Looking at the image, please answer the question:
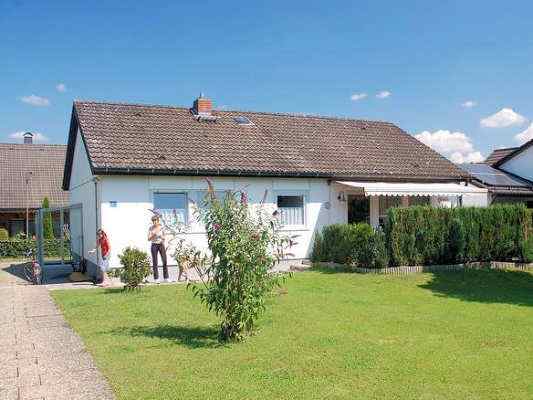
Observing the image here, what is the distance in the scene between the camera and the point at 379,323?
10.9 metres

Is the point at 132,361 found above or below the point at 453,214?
below

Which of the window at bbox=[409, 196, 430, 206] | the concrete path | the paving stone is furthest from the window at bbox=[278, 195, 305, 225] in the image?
the paving stone

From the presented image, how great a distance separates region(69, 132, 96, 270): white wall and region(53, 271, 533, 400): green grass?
6.22m

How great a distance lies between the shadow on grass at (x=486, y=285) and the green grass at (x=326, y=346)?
0.45 ft

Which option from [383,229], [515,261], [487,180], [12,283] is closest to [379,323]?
[383,229]

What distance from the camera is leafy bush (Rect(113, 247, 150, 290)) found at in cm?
1536

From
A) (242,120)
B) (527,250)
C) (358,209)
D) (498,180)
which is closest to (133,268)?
(358,209)

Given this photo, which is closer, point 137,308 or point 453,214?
point 137,308

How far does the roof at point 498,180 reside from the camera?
30.2 m

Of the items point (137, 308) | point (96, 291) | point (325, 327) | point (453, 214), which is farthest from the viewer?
point (453, 214)

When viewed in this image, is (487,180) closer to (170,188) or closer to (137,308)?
(170,188)

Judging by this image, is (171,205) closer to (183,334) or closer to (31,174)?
(183,334)

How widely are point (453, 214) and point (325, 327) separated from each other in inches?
418

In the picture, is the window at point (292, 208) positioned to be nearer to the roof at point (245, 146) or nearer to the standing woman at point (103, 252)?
the roof at point (245, 146)
